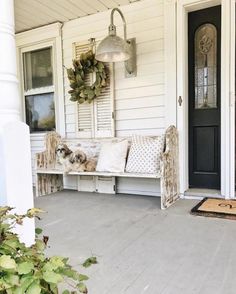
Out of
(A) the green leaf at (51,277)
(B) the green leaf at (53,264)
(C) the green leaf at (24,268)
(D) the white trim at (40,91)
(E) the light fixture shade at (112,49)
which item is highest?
(E) the light fixture shade at (112,49)

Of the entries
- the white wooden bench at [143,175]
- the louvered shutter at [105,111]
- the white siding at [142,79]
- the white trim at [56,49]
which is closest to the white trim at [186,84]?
the white wooden bench at [143,175]

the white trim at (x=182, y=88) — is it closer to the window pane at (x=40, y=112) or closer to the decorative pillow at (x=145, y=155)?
the decorative pillow at (x=145, y=155)

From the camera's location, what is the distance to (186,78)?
333 centimetres

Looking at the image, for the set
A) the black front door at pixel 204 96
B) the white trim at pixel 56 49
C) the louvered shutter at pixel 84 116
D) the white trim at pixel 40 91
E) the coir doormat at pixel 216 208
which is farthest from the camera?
the white trim at pixel 40 91

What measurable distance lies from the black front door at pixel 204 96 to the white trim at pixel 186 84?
130 millimetres

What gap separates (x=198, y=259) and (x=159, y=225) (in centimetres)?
67

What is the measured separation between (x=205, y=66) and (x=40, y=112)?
2593mm

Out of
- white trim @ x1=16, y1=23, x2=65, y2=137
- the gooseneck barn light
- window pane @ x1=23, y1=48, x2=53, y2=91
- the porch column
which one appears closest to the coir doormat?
the gooseneck barn light

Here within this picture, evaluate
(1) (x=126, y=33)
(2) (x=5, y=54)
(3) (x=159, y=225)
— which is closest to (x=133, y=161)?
(3) (x=159, y=225)

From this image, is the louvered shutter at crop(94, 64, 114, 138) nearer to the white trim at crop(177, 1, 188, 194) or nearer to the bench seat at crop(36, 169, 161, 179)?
the bench seat at crop(36, 169, 161, 179)

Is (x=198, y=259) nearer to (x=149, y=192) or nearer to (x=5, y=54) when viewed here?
(x=5, y=54)

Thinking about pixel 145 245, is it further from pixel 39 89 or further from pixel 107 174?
pixel 39 89

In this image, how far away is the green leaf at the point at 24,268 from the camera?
68 cm

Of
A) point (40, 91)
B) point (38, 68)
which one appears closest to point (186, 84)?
point (40, 91)
